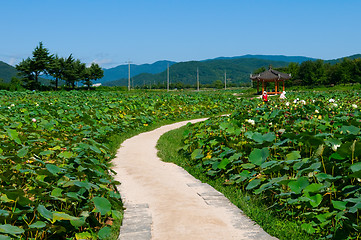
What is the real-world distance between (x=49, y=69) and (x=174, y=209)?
196 feet

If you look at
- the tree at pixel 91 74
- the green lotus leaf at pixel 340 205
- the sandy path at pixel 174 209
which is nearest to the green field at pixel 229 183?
the green lotus leaf at pixel 340 205

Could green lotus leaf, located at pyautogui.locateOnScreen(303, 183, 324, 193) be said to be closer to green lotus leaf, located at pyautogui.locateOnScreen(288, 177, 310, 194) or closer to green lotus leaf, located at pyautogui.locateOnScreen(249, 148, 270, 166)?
green lotus leaf, located at pyautogui.locateOnScreen(288, 177, 310, 194)

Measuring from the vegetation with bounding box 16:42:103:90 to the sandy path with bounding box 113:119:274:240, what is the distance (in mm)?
54533

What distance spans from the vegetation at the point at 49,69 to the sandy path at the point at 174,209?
54533mm

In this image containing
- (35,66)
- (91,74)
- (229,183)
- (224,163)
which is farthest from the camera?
(91,74)

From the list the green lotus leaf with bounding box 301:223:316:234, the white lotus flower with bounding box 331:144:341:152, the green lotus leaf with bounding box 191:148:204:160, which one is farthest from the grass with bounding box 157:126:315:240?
the white lotus flower with bounding box 331:144:341:152

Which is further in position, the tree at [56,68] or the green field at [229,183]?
the tree at [56,68]

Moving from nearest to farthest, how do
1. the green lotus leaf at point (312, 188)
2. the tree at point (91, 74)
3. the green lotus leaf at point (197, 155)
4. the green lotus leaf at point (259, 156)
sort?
the green lotus leaf at point (312, 188) → the green lotus leaf at point (259, 156) → the green lotus leaf at point (197, 155) → the tree at point (91, 74)

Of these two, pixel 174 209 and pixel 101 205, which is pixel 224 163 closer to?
pixel 174 209

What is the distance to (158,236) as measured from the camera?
12.8 feet

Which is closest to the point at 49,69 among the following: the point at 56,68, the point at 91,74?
the point at 56,68

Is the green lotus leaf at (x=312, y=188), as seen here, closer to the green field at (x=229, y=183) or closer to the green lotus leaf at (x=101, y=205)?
the green field at (x=229, y=183)

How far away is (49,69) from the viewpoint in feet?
194

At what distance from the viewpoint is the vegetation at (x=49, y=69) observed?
56.9 meters
